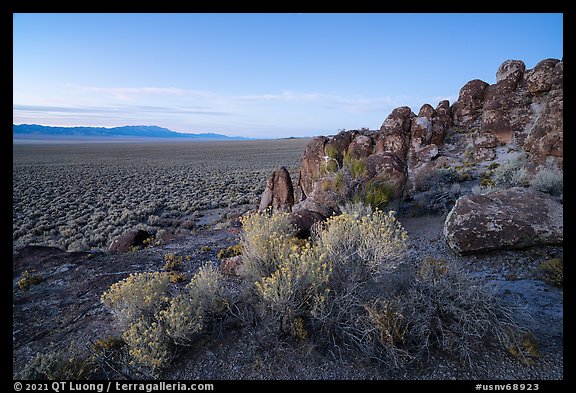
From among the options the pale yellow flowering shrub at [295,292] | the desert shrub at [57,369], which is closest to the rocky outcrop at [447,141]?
the pale yellow flowering shrub at [295,292]

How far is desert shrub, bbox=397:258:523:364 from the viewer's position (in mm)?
3740

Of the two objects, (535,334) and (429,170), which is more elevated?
(429,170)

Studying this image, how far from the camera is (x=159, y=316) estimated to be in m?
4.14

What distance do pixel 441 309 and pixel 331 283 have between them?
1.38 metres

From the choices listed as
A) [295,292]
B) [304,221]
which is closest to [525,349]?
[295,292]

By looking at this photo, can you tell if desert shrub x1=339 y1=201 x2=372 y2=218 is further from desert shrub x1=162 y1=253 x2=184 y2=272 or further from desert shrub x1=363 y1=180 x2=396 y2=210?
desert shrub x1=162 y1=253 x2=184 y2=272

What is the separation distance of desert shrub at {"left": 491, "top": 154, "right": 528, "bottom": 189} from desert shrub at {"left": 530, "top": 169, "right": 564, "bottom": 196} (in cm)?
76

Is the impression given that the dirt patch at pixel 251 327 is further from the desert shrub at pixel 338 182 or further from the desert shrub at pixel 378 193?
the desert shrub at pixel 338 182

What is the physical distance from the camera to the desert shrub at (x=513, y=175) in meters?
10.2

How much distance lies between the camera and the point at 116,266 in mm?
7414

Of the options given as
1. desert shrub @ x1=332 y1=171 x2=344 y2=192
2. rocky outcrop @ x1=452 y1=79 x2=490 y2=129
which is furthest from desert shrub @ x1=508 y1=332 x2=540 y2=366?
rocky outcrop @ x1=452 y1=79 x2=490 y2=129
